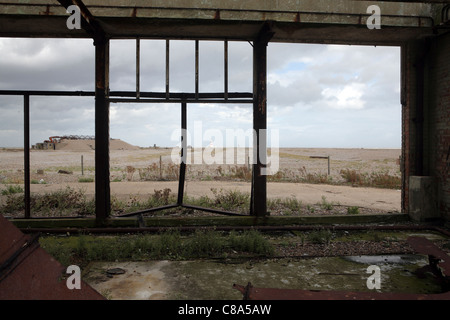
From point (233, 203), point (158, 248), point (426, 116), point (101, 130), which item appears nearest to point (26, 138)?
point (101, 130)

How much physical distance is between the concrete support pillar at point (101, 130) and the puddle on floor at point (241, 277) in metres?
2.11

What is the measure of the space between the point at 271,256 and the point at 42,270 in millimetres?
3213

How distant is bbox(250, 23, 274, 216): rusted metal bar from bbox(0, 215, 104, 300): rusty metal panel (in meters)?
4.43

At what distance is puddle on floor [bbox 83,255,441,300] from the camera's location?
3469 mm

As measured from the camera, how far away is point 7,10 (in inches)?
217

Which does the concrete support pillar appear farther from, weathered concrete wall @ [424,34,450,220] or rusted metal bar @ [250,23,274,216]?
weathered concrete wall @ [424,34,450,220]

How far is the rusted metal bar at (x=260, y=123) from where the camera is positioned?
20.5ft

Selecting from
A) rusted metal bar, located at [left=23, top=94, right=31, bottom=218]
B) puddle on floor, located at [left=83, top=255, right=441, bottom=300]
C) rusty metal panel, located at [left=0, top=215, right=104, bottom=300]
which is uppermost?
rusted metal bar, located at [left=23, top=94, right=31, bottom=218]

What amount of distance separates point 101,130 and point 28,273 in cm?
436

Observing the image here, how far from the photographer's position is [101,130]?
6168mm

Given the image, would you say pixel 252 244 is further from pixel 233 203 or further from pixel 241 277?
pixel 233 203

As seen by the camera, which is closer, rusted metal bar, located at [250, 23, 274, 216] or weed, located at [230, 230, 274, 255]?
weed, located at [230, 230, 274, 255]

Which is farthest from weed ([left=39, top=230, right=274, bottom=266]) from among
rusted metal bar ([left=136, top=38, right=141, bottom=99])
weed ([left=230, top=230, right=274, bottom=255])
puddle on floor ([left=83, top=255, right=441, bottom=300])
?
rusted metal bar ([left=136, top=38, right=141, bottom=99])
